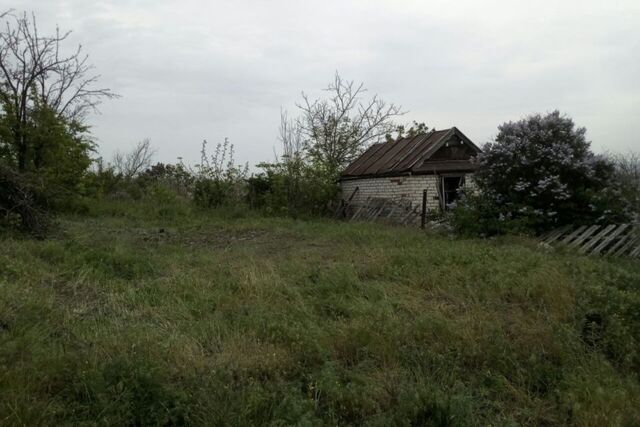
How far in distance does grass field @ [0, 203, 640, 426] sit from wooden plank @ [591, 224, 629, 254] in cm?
161

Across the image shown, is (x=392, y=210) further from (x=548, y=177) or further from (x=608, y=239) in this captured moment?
(x=608, y=239)

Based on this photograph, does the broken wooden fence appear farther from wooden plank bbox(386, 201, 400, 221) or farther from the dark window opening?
wooden plank bbox(386, 201, 400, 221)

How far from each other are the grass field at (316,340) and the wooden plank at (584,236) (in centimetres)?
194

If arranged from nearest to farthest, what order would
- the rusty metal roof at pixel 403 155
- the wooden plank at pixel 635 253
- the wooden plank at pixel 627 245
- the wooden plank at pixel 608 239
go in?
the wooden plank at pixel 635 253 < the wooden plank at pixel 627 245 < the wooden plank at pixel 608 239 < the rusty metal roof at pixel 403 155

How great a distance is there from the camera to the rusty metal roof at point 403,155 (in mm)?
16391

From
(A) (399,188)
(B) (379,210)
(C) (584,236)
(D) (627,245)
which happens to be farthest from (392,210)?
(D) (627,245)

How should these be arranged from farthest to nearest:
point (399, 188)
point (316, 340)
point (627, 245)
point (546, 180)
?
point (399, 188)
point (546, 180)
point (627, 245)
point (316, 340)

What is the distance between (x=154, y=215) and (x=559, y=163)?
37.6 ft

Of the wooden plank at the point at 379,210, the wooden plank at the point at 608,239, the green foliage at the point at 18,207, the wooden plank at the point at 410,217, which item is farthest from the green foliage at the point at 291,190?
the wooden plank at the point at 608,239

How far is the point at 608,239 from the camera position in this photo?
28.4ft

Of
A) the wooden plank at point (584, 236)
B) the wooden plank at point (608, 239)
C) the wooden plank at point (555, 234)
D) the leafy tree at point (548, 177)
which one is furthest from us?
the leafy tree at point (548, 177)

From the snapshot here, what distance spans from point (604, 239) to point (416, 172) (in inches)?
303

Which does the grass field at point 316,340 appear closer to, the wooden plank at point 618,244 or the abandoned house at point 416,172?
the wooden plank at point 618,244

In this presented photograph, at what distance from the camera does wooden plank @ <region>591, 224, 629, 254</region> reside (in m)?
8.52
